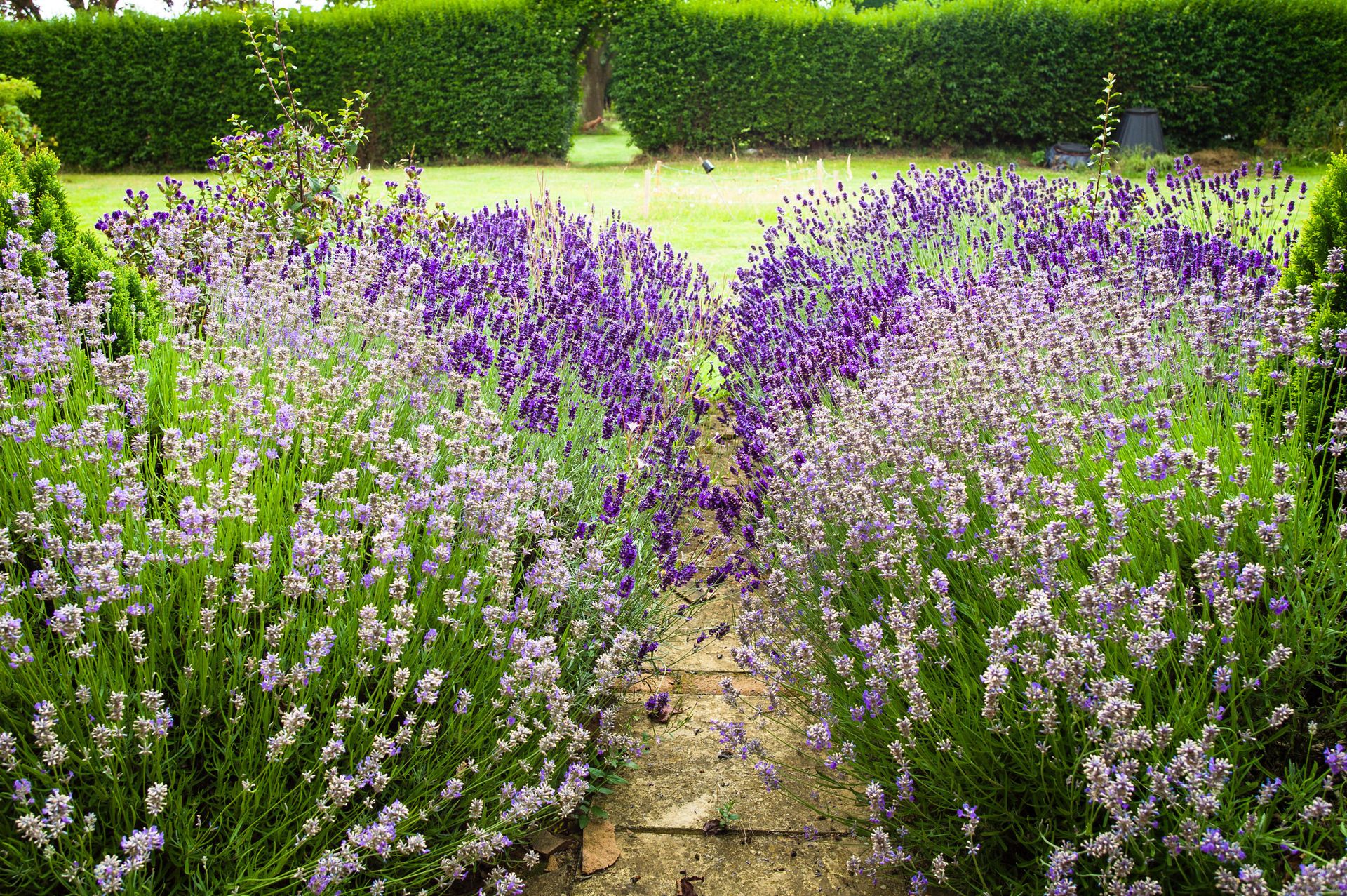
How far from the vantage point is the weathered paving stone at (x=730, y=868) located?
2.30m

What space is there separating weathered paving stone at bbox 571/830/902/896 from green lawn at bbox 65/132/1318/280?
621cm

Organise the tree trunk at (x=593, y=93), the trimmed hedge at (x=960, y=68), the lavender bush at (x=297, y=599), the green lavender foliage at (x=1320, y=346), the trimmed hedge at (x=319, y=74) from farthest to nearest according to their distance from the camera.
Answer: the tree trunk at (x=593, y=93) → the trimmed hedge at (x=319, y=74) → the trimmed hedge at (x=960, y=68) → the green lavender foliage at (x=1320, y=346) → the lavender bush at (x=297, y=599)

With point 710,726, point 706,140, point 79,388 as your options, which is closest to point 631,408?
point 710,726

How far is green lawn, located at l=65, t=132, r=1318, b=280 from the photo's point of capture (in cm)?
1073

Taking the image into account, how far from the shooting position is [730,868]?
2.38m

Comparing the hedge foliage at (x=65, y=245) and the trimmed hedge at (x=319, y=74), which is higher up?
the trimmed hedge at (x=319, y=74)

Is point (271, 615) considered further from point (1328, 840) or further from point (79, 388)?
point (1328, 840)

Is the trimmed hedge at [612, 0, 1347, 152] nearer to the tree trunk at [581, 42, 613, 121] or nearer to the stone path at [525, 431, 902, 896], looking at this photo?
the tree trunk at [581, 42, 613, 121]

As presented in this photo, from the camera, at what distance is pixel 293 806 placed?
195 centimetres

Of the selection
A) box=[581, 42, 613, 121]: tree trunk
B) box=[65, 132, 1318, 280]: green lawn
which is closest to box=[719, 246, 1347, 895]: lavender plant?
box=[65, 132, 1318, 280]: green lawn

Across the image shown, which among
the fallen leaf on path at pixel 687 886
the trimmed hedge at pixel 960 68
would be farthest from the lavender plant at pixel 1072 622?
the trimmed hedge at pixel 960 68

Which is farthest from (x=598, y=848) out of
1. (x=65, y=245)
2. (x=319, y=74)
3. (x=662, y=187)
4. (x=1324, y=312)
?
(x=319, y=74)

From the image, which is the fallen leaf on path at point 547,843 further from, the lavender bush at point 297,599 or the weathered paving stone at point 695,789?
the weathered paving stone at point 695,789

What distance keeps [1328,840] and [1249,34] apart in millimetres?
18035
